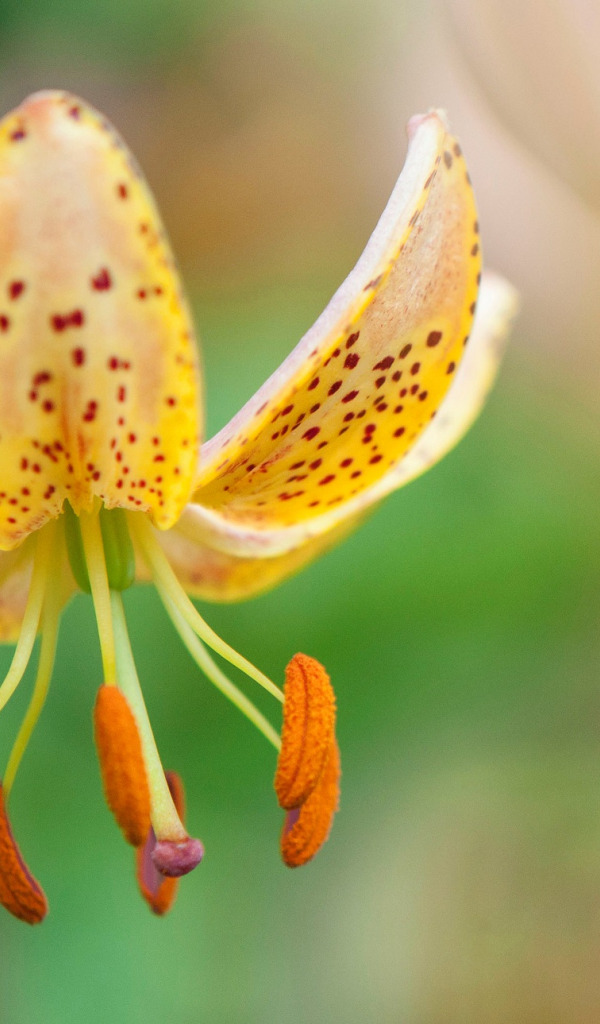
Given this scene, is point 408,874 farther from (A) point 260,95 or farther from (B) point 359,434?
(A) point 260,95

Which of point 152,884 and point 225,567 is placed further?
point 225,567

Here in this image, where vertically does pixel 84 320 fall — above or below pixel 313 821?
above

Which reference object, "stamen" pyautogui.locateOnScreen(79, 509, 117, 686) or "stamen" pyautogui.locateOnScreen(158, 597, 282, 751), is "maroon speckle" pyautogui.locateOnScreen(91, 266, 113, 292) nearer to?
"stamen" pyautogui.locateOnScreen(79, 509, 117, 686)

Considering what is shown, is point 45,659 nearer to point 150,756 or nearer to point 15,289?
point 150,756

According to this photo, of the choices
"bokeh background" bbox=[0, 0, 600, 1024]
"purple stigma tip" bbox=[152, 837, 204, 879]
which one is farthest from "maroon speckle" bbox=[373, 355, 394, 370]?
"bokeh background" bbox=[0, 0, 600, 1024]

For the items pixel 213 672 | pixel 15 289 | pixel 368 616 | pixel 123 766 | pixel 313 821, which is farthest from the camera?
pixel 368 616

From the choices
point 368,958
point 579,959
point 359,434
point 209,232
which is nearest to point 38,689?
point 359,434

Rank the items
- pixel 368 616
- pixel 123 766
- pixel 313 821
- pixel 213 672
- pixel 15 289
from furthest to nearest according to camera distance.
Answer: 1. pixel 368 616
2. pixel 213 672
3. pixel 313 821
4. pixel 123 766
5. pixel 15 289

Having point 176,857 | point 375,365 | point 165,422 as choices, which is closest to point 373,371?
point 375,365

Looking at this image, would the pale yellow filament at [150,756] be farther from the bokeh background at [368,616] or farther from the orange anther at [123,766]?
the bokeh background at [368,616]
